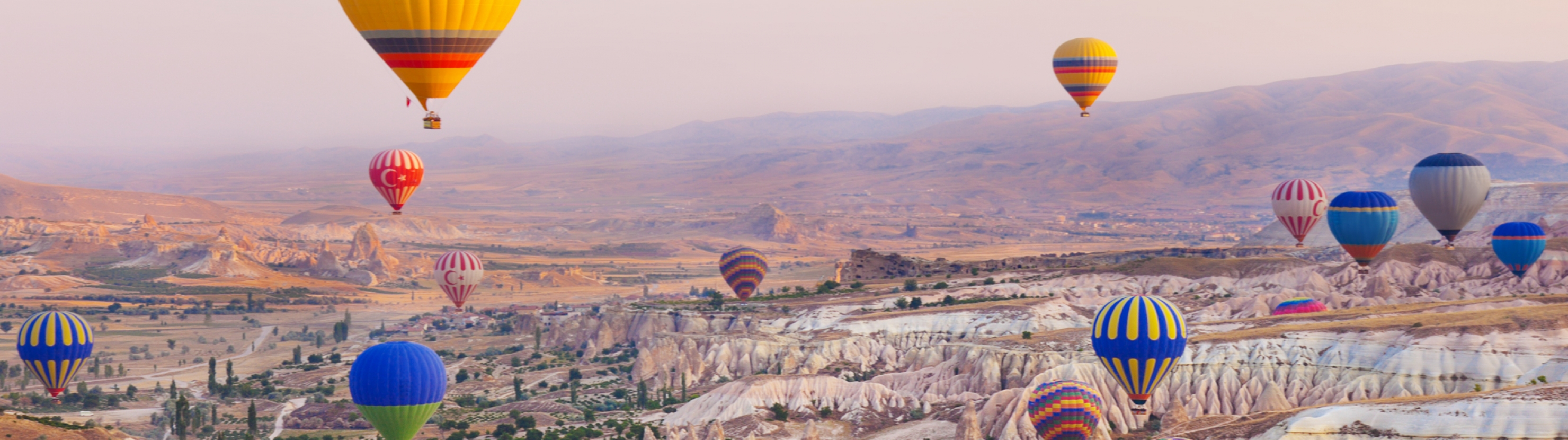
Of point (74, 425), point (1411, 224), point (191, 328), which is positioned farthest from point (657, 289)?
point (74, 425)

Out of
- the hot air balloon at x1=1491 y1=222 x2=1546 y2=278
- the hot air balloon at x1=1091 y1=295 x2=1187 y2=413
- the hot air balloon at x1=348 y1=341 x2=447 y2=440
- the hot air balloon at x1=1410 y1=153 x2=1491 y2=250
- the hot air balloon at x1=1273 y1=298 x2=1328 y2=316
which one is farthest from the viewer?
the hot air balloon at x1=1491 y1=222 x2=1546 y2=278

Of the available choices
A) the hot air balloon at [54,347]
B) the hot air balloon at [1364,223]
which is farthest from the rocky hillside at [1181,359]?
the hot air balloon at [54,347]

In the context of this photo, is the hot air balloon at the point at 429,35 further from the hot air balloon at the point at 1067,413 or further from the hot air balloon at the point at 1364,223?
the hot air balloon at the point at 1364,223

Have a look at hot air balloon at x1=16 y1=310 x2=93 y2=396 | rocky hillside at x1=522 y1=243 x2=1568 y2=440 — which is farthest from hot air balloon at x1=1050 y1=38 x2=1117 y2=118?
hot air balloon at x1=16 y1=310 x2=93 y2=396

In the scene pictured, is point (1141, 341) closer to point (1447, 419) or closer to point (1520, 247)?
point (1447, 419)

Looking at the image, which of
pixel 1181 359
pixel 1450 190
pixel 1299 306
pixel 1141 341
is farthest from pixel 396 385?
pixel 1299 306

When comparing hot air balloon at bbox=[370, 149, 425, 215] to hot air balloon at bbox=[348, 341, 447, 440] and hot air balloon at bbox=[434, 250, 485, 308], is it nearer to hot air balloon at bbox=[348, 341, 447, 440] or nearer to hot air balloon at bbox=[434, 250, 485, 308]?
hot air balloon at bbox=[348, 341, 447, 440]

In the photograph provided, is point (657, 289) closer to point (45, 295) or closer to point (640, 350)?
point (45, 295)
